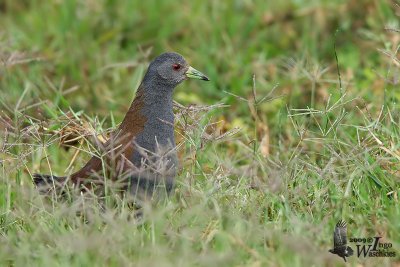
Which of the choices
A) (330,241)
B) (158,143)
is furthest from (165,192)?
(330,241)

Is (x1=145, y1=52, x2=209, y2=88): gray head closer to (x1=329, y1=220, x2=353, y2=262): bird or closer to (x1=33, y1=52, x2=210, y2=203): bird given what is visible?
(x1=33, y1=52, x2=210, y2=203): bird

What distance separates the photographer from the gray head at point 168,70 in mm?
5422

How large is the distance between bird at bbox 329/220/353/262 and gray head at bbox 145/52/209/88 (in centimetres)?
161

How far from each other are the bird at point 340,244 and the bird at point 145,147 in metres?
0.87

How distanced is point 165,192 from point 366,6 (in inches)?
163

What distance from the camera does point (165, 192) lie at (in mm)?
4676

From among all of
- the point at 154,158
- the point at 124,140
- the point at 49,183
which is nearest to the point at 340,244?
the point at 154,158

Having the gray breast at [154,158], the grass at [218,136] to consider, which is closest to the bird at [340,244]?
the grass at [218,136]

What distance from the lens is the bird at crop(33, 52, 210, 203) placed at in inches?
186

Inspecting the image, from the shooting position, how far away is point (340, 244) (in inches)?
164

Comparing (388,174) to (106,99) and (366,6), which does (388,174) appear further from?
(366,6)

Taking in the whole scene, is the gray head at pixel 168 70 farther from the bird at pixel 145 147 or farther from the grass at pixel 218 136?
the grass at pixel 218 136

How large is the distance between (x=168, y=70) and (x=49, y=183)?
3.42 ft

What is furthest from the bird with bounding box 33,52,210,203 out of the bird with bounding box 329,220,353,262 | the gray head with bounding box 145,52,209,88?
the bird with bounding box 329,220,353,262
